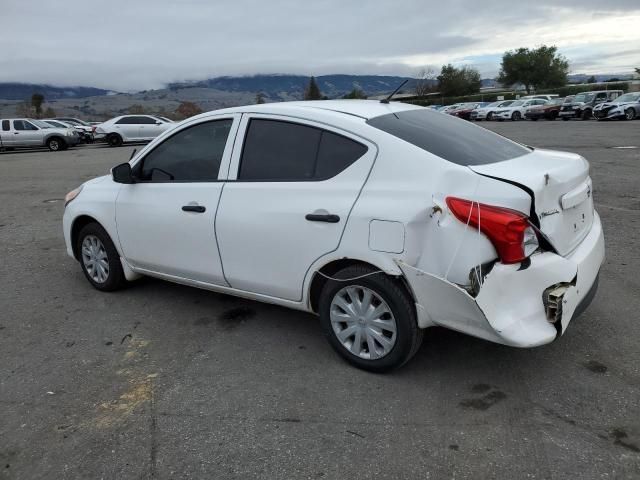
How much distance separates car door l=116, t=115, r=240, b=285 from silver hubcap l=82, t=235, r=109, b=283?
41 cm

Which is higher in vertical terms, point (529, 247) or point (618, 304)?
point (529, 247)

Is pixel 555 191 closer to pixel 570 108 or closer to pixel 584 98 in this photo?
pixel 570 108

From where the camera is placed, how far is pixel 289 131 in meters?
3.72

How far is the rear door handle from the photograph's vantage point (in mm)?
3287

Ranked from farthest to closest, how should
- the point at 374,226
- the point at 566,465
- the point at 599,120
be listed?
the point at 599,120 < the point at 374,226 < the point at 566,465

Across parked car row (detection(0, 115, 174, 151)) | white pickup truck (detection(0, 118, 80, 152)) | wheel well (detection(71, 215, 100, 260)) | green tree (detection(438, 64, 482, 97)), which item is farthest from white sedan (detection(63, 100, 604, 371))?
green tree (detection(438, 64, 482, 97))

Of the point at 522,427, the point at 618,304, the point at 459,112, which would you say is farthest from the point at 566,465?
the point at 459,112

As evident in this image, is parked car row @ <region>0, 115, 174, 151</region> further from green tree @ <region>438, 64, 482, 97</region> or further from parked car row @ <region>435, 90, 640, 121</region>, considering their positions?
green tree @ <region>438, 64, 482, 97</region>

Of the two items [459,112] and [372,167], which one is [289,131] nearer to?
[372,167]

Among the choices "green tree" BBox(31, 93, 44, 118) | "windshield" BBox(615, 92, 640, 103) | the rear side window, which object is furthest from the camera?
"green tree" BBox(31, 93, 44, 118)

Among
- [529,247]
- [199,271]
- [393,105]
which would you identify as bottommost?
[199,271]

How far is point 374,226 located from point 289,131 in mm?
1026

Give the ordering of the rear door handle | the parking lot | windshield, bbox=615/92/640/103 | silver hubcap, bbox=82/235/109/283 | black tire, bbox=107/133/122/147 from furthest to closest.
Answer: windshield, bbox=615/92/640/103
black tire, bbox=107/133/122/147
silver hubcap, bbox=82/235/109/283
the rear door handle
the parking lot

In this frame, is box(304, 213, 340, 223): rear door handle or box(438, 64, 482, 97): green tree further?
box(438, 64, 482, 97): green tree
